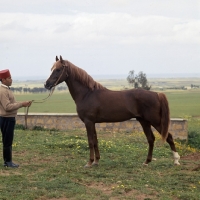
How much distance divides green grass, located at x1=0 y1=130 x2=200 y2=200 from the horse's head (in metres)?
1.79

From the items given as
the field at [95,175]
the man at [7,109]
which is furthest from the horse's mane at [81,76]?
the field at [95,175]

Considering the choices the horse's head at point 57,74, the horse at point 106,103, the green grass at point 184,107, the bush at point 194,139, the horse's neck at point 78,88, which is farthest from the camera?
the green grass at point 184,107

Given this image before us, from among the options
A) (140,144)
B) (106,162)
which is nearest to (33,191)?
(106,162)

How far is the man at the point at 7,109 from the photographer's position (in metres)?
8.23

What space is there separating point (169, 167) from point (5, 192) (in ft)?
12.3

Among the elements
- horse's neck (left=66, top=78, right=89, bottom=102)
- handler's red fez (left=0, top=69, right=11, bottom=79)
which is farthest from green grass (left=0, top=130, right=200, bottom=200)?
handler's red fez (left=0, top=69, right=11, bottom=79)

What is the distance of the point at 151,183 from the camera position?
7359 mm

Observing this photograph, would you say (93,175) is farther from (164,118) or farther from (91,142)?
(164,118)

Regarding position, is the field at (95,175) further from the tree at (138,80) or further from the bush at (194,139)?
the tree at (138,80)

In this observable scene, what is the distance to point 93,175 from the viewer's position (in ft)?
26.3

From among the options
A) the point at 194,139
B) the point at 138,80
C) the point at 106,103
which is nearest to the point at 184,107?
the point at 138,80

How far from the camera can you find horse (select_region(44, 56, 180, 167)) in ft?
29.2

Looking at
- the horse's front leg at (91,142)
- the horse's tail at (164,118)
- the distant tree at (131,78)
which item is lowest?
the horse's front leg at (91,142)

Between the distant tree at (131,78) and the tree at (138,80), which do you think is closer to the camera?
the tree at (138,80)
